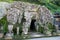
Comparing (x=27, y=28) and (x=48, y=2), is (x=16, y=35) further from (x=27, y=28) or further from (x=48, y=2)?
(x=48, y=2)

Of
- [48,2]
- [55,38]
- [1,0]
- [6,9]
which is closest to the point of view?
[55,38]

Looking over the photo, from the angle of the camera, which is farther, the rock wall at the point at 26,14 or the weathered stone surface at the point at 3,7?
the weathered stone surface at the point at 3,7

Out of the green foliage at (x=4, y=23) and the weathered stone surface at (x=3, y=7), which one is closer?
the green foliage at (x=4, y=23)

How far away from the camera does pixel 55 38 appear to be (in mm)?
5293

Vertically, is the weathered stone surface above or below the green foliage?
above

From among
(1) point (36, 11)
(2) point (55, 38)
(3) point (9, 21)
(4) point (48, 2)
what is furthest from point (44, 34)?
(4) point (48, 2)

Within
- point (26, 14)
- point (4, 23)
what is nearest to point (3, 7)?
point (4, 23)

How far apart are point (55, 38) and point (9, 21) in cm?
147

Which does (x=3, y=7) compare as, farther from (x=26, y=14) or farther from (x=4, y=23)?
(x=26, y=14)

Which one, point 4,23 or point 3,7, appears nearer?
point 4,23

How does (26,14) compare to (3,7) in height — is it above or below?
below

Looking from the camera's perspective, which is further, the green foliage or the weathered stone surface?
the weathered stone surface

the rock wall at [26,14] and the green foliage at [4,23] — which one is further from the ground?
the rock wall at [26,14]

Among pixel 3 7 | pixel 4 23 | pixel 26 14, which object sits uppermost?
pixel 3 7
